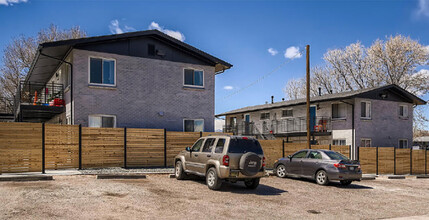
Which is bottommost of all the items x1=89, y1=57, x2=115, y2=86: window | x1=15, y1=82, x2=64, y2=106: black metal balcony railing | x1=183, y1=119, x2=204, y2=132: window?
x1=183, y1=119, x2=204, y2=132: window

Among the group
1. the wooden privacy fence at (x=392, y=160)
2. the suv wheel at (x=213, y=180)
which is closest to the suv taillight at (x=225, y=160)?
the suv wheel at (x=213, y=180)

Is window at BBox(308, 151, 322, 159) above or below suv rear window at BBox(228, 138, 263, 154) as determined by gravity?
below

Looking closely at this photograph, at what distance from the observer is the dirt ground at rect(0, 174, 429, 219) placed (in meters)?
8.41

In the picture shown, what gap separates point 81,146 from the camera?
51.4 feet

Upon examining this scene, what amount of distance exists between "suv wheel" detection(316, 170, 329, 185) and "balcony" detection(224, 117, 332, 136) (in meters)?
15.6

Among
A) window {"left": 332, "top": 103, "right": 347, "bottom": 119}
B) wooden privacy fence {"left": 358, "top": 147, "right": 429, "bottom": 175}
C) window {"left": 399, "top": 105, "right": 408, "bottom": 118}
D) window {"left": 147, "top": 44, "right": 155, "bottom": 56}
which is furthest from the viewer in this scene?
window {"left": 399, "top": 105, "right": 408, "bottom": 118}

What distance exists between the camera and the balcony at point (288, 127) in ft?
101

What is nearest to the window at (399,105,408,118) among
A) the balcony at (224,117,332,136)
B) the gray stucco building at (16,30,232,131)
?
the balcony at (224,117,332,136)

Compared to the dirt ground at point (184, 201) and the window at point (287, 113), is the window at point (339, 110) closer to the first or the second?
the window at point (287, 113)

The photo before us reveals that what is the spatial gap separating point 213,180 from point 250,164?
1341 mm

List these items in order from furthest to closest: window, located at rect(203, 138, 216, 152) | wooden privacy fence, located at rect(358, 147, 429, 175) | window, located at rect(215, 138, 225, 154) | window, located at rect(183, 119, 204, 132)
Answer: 1. wooden privacy fence, located at rect(358, 147, 429, 175)
2. window, located at rect(183, 119, 204, 132)
3. window, located at rect(203, 138, 216, 152)
4. window, located at rect(215, 138, 225, 154)

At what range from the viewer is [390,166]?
80.6ft

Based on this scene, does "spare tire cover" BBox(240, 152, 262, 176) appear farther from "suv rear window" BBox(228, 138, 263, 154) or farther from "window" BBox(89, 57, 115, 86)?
"window" BBox(89, 57, 115, 86)

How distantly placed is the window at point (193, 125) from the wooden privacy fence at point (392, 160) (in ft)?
32.7
